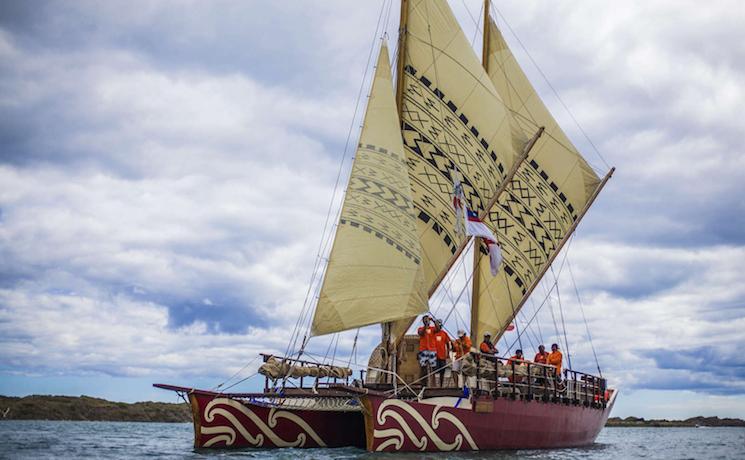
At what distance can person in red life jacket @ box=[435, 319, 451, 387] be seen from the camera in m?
26.0

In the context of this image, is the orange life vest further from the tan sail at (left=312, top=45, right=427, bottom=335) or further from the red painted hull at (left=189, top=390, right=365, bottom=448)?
the red painted hull at (left=189, top=390, right=365, bottom=448)

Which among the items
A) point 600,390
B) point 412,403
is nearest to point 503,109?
point 600,390

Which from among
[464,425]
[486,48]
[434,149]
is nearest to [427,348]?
[464,425]

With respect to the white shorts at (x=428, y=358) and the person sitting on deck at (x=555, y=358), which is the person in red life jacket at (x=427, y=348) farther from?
the person sitting on deck at (x=555, y=358)

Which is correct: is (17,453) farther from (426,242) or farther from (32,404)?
(32,404)

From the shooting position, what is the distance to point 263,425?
26.3 metres

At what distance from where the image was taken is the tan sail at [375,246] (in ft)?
80.3

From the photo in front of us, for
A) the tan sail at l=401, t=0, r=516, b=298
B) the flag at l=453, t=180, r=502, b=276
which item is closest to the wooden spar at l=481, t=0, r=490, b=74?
the tan sail at l=401, t=0, r=516, b=298

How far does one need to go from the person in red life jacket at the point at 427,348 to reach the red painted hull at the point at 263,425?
334 centimetres

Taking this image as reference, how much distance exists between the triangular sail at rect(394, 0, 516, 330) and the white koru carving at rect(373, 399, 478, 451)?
8.51 m

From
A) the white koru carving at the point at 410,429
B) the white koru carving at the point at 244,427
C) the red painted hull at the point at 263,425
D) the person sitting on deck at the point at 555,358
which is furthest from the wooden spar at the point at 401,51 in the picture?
the white koru carving at the point at 410,429

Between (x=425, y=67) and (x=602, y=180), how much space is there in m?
14.2

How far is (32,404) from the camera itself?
81875 mm

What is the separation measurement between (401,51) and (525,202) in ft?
35.7
